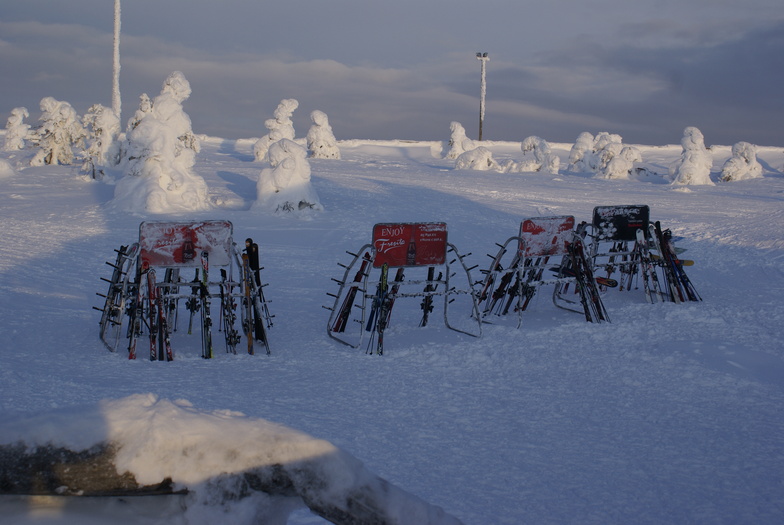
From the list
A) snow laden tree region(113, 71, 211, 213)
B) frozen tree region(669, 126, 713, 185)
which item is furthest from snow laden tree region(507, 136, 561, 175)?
snow laden tree region(113, 71, 211, 213)

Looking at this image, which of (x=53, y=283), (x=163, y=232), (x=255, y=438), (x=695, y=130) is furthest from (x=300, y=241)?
(x=695, y=130)

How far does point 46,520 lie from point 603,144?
41.3 m

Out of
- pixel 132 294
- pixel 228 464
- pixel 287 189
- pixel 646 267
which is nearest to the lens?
pixel 228 464

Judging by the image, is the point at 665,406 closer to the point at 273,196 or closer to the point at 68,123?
the point at 273,196

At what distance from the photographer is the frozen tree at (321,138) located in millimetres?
41469

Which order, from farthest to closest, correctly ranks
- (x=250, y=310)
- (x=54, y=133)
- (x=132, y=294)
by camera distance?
(x=54, y=133), (x=132, y=294), (x=250, y=310)

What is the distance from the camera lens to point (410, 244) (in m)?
8.28

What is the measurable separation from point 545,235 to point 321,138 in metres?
33.6

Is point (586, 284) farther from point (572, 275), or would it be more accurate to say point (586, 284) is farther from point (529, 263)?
point (529, 263)

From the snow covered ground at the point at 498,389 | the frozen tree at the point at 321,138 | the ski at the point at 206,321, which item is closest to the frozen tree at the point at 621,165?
the frozen tree at the point at 321,138

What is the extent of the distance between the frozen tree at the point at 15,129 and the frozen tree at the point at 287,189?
90.9ft

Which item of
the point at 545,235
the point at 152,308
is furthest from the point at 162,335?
the point at 545,235

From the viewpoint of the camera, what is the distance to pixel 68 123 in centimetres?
3359

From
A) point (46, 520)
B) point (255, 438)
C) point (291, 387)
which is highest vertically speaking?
point (255, 438)
